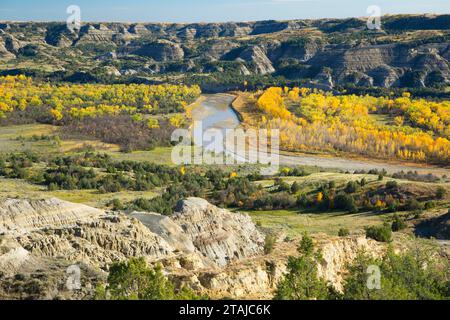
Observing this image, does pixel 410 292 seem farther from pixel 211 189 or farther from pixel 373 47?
pixel 373 47

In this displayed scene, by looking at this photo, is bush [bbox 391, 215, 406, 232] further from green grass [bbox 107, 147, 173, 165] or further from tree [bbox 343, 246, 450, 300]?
green grass [bbox 107, 147, 173, 165]

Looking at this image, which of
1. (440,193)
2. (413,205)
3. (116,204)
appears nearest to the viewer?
(413,205)

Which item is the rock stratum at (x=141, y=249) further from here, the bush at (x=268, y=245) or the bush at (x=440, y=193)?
the bush at (x=440, y=193)

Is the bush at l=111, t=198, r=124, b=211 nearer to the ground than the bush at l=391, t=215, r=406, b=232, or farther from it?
nearer to the ground

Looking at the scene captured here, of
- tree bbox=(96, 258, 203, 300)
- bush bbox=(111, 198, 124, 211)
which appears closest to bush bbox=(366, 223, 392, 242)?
tree bbox=(96, 258, 203, 300)

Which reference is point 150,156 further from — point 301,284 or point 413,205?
point 301,284

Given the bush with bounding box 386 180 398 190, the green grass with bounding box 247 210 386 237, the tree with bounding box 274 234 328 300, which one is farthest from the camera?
the bush with bounding box 386 180 398 190

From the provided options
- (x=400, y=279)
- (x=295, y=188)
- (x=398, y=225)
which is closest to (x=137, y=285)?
(x=400, y=279)
